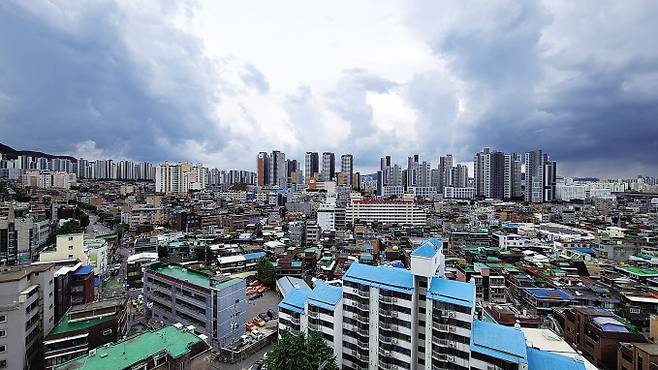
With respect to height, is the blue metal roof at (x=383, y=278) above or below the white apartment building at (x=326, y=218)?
above

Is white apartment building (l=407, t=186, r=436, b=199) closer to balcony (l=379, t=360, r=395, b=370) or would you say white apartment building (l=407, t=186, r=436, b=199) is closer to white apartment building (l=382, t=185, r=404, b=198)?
white apartment building (l=382, t=185, r=404, b=198)

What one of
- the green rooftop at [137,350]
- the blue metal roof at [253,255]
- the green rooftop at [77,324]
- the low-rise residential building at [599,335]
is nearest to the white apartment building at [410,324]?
the green rooftop at [137,350]

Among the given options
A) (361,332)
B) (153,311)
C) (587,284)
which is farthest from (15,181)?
(587,284)

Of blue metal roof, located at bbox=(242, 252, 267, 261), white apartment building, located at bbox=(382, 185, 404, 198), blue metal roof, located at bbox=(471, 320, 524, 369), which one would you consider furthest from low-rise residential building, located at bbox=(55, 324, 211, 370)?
white apartment building, located at bbox=(382, 185, 404, 198)

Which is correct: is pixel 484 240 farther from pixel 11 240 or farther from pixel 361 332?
pixel 11 240

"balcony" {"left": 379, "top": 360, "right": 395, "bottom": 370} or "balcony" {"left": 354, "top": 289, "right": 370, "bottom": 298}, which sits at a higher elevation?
"balcony" {"left": 354, "top": 289, "right": 370, "bottom": 298}

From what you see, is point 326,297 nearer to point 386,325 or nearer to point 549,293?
point 386,325

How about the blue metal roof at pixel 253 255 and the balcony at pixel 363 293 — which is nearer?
the balcony at pixel 363 293

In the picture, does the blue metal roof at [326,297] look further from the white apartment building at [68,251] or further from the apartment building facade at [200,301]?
the white apartment building at [68,251]
